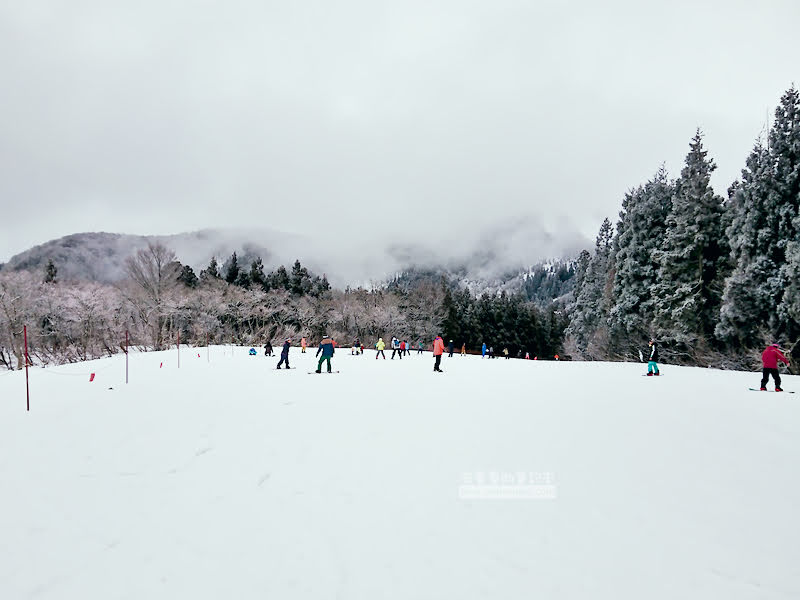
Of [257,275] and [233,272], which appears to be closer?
[257,275]

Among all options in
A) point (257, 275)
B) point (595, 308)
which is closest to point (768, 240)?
A: point (595, 308)

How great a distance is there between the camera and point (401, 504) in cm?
491

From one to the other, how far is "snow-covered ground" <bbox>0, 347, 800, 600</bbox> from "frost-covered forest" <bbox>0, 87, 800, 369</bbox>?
67.5 ft

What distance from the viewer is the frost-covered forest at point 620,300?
80.7ft

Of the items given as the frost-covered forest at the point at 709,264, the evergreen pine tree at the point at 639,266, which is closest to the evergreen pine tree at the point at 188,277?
the frost-covered forest at the point at 709,264

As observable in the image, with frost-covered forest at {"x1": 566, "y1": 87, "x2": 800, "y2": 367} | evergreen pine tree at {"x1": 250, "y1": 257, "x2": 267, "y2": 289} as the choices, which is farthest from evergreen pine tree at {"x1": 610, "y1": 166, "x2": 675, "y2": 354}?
evergreen pine tree at {"x1": 250, "y1": 257, "x2": 267, "y2": 289}

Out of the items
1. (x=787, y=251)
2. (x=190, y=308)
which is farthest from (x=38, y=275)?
(x=787, y=251)

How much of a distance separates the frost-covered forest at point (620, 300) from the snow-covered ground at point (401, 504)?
20588 mm

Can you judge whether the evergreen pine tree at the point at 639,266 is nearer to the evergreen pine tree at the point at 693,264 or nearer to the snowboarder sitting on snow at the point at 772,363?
the evergreen pine tree at the point at 693,264

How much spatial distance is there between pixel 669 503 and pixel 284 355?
16177 millimetres

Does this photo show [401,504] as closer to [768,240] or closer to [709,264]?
[768,240]

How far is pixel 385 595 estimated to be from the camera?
3498 mm

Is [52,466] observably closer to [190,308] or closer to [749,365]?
[749,365]

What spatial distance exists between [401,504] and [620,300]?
3924cm
